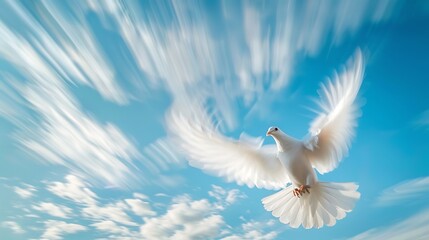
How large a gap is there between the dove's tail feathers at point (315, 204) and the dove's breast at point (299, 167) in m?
0.28

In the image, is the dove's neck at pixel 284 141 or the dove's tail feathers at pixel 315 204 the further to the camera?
the dove's neck at pixel 284 141

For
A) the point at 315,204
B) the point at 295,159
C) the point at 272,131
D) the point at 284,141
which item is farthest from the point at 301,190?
the point at 272,131

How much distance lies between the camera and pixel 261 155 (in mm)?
9195

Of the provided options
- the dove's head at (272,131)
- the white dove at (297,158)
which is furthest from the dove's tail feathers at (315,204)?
the dove's head at (272,131)

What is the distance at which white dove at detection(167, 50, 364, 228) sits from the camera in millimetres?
7445

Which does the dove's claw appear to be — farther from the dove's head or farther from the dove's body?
the dove's head

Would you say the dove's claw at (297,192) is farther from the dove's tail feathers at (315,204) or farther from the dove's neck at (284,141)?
the dove's neck at (284,141)

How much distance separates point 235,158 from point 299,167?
6.50 feet

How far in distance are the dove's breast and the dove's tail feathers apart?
0.28m

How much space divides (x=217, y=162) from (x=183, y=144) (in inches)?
52.3

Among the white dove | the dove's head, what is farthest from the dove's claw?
the dove's head

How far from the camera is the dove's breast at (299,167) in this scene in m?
8.02

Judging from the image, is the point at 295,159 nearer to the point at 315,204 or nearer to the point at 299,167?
the point at 299,167

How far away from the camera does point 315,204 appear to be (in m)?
8.35
